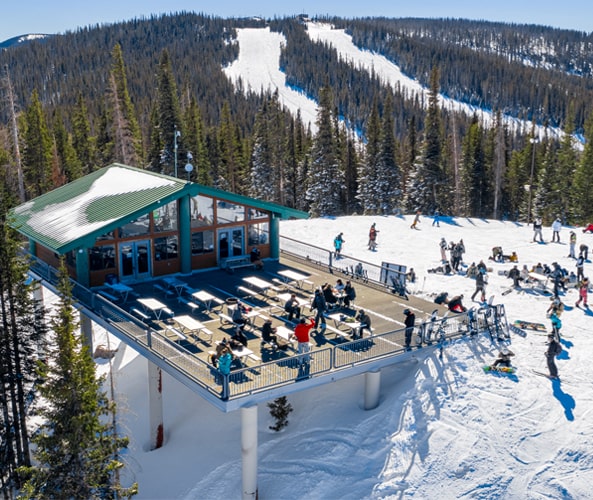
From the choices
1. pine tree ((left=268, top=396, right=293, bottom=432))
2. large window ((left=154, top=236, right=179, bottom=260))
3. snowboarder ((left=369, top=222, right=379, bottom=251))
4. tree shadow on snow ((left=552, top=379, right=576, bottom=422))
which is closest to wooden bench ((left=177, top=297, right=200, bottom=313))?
large window ((left=154, top=236, right=179, bottom=260))

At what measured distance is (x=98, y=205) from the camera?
24.3 m

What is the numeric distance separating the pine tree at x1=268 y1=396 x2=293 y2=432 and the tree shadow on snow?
311 inches

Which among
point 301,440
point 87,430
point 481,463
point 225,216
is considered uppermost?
point 225,216

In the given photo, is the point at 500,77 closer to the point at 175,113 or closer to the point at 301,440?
the point at 175,113

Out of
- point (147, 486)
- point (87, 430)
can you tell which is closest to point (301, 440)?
point (147, 486)

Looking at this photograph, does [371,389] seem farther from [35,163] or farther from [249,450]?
[35,163]

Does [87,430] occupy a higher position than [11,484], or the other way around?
[87,430]

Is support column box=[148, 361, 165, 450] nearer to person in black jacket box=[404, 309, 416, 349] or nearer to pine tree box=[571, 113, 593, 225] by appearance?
person in black jacket box=[404, 309, 416, 349]

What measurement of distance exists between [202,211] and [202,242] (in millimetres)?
1250

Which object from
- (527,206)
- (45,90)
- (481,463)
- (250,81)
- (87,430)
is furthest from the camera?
(250,81)

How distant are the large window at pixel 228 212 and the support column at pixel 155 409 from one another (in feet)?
22.9

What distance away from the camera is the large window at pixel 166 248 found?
24078 mm

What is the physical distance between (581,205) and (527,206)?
8.63m

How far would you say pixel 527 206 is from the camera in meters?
69.1
